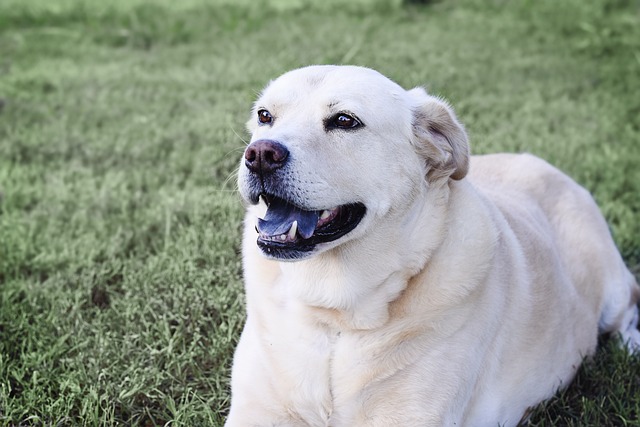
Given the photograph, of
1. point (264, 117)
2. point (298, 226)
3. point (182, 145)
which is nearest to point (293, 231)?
point (298, 226)

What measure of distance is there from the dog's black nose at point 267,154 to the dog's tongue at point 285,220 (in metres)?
0.20

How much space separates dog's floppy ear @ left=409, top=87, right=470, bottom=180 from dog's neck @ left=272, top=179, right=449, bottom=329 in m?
0.11

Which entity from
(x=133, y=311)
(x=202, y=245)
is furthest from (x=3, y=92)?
(x=133, y=311)

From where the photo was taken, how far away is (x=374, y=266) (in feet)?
8.72

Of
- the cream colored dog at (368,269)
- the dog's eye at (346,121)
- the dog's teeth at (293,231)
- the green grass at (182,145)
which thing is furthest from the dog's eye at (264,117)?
the green grass at (182,145)

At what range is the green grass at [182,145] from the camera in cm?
318

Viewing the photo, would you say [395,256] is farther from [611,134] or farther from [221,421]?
[611,134]

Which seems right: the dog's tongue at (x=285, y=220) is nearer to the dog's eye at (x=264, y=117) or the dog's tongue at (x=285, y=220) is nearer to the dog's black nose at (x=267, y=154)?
the dog's black nose at (x=267, y=154)

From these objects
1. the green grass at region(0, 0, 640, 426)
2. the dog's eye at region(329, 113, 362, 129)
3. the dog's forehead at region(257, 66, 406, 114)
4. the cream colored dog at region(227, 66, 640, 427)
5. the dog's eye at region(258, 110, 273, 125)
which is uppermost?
the dog's forehead at region(257, 66, 406, 114)

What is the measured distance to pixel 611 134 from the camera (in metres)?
6.00

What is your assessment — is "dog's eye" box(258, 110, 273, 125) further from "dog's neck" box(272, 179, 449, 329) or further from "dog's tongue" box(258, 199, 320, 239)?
"dog's neck" box(272, 179, 449, 329)

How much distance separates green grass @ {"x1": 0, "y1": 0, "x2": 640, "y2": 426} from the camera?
3184 mm

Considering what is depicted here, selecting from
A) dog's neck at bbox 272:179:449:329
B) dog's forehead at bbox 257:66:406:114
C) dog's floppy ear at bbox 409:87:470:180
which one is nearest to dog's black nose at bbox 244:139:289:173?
dog's forehead at bbox 257:66:406:114

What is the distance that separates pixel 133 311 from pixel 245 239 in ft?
2.81
